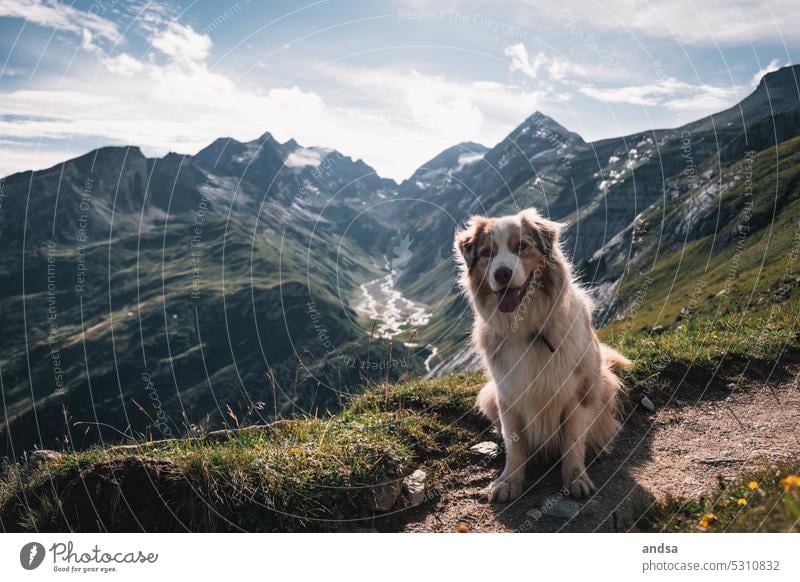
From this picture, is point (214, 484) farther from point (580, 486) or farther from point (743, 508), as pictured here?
point (743, 508)

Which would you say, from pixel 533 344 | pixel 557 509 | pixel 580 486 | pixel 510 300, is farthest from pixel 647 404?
pixel 510 300

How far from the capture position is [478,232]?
318 inches

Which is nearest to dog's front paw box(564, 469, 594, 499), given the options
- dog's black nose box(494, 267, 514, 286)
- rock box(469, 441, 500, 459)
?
rock box(469, 441, 500, 459)

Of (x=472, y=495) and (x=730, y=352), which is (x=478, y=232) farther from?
(x=730, y=352)

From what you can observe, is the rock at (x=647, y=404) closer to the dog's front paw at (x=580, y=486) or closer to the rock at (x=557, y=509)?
the dog's front paw at (x=580, y=486)

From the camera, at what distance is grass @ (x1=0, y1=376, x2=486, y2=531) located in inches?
264

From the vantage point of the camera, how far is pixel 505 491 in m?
7.80

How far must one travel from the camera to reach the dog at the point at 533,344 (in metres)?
7.66

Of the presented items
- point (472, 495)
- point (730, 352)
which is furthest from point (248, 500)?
point (730, 352)

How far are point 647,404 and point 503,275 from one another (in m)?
4.99

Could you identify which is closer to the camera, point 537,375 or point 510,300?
point 510,300

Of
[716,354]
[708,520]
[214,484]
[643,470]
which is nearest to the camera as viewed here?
[708,520]

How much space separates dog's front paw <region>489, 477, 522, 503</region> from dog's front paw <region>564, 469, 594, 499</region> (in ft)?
2.27
